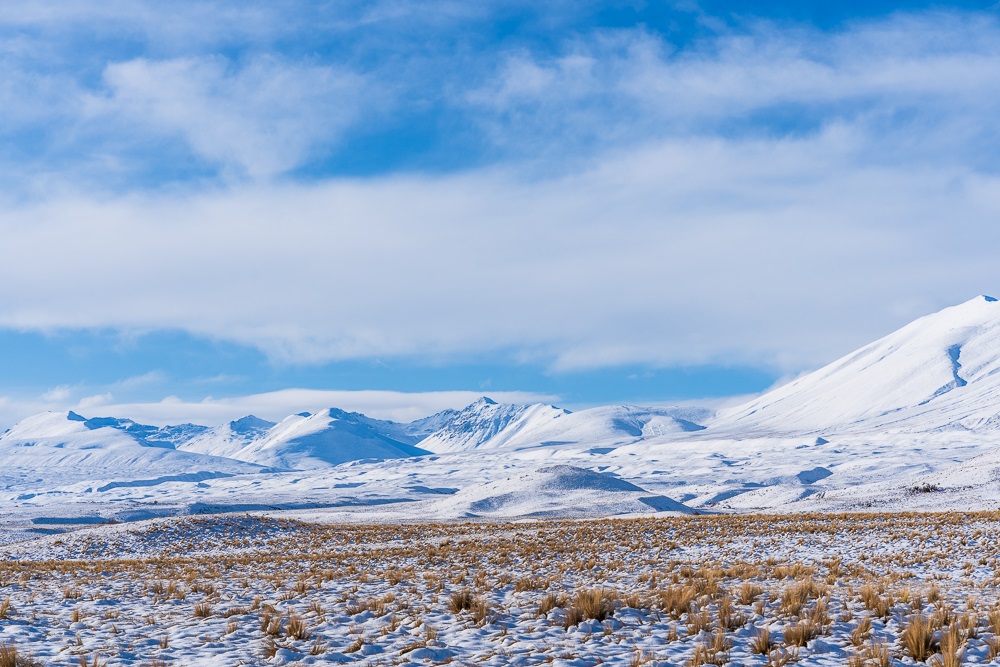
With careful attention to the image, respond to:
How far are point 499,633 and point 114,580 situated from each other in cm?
1245

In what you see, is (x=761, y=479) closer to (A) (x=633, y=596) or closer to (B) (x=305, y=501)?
(B) (x=305, y=501)

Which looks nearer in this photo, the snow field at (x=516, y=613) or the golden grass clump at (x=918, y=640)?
the golden grass clump at (x=918, y=640)

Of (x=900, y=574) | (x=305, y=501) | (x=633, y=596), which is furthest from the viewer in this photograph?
(x=305, y=501)

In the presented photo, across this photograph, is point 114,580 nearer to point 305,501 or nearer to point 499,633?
point 499,633

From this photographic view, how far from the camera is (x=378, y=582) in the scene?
16.3 m

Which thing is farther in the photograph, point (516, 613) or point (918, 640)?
point (516, 613)

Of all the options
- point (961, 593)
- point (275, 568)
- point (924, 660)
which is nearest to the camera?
point (924, 660)

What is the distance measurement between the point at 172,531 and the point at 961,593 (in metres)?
39.0

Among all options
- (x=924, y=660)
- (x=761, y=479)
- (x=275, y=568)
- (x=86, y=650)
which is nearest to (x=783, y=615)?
(x=924, y=660)

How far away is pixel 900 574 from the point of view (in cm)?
1848

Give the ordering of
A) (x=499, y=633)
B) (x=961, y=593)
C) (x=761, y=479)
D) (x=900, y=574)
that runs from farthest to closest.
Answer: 1. (x=761, y=479)
2. (x=900, y=574)
3. (x=961, y=593)
4. (x=499, y=633)

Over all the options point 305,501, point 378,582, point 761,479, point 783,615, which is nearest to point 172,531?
point 378,582

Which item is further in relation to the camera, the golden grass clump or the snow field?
the snow field

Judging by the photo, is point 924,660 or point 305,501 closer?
point 924,660
